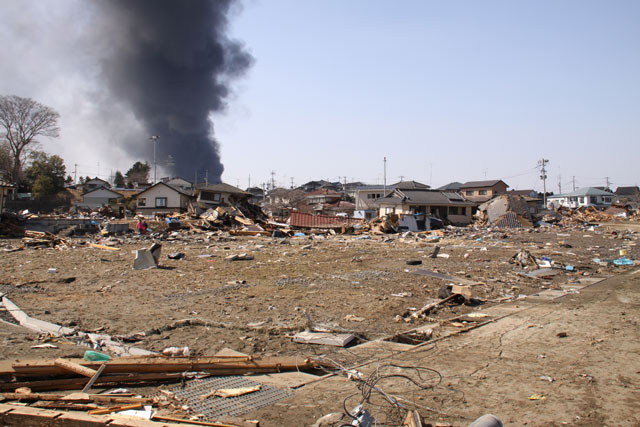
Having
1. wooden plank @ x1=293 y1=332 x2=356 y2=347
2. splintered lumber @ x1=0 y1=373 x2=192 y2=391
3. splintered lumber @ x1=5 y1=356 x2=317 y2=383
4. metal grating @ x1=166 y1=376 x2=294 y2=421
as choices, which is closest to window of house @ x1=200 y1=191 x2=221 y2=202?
wooden plank @ x1=293 y1=332 x2=356 y2=347

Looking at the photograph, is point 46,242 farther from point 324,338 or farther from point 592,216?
point 592,216

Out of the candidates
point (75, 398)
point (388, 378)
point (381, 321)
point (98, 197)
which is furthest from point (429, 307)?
point (98, 197)

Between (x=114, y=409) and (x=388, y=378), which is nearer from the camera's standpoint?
(x=114, y=409)

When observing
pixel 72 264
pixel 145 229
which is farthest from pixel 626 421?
pixel 145 229

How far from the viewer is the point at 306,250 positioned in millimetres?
16641

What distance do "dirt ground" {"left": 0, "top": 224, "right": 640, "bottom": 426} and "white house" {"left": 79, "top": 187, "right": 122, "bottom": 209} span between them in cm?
3377

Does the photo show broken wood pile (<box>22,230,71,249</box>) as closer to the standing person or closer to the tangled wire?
the standing person

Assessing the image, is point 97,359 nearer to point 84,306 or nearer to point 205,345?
point 205,345

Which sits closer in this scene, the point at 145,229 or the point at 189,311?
the point at 189,311

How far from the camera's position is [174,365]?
4035 mm

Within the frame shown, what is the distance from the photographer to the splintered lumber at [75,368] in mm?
3752

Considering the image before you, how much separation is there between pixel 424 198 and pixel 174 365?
3836 centimetres

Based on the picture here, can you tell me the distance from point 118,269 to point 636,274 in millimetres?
13371

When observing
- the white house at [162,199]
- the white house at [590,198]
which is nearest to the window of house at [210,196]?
the white house at [162,199]
